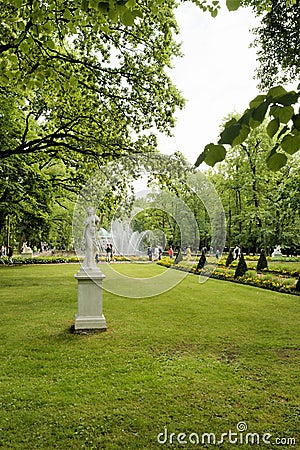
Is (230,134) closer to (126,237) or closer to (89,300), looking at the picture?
(89,300)

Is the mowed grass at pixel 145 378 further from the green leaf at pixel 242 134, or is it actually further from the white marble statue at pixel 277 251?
the white marble statue at pixel 277 251

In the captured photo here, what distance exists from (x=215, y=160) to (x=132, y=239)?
778 centimetres

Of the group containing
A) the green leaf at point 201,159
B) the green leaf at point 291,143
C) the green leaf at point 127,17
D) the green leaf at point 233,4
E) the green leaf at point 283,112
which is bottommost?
the green leaf at point 201,159

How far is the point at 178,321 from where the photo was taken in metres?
9.74

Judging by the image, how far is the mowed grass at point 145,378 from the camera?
422 centimetres

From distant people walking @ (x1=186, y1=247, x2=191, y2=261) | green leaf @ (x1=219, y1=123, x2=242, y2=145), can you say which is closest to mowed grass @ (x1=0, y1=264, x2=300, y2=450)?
distant people walking @ (x1=186, y1=247, x2=191, y2=261)

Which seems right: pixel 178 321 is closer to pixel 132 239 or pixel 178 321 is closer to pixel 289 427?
pixel 132 239

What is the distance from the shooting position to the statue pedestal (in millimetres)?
8484

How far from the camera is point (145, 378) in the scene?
5.65 m

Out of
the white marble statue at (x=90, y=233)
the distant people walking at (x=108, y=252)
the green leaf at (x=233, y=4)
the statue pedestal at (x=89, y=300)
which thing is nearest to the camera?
the green leaf at (x=233, y=4)

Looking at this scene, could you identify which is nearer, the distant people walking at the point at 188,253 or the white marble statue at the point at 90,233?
the white marble statue at the point at 90,233

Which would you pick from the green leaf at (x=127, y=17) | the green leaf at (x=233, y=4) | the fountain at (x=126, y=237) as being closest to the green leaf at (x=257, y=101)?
the green leaf at (x=233, y=4)

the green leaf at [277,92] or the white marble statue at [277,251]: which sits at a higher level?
the green leaf at [277,92]

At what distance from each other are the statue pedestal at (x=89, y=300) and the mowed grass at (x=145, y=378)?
0.33m
